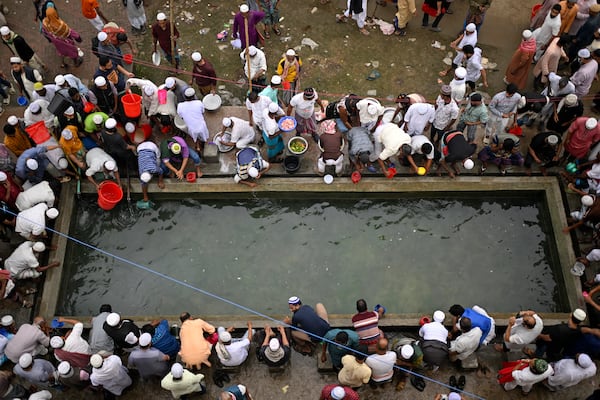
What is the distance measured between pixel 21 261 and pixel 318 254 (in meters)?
4.53

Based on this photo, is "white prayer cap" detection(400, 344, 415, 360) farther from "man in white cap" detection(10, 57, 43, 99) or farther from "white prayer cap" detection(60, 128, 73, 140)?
"man in white cap" detection(10, 57, 43, 99)

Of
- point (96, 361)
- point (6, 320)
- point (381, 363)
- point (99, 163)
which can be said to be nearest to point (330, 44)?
point (99, 163)

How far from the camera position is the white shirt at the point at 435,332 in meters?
6.50

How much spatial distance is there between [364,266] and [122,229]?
4.18 meters

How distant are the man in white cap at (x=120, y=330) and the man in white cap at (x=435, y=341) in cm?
381

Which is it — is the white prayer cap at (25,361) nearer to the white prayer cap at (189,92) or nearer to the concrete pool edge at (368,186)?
the concrete pool edge at (368,186)

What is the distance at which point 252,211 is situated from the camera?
337 inches

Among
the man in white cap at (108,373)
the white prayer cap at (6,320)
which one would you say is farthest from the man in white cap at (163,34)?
the man in white cap at (108,373)

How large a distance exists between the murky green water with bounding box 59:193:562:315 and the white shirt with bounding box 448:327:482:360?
3.87 feet

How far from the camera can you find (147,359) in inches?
250

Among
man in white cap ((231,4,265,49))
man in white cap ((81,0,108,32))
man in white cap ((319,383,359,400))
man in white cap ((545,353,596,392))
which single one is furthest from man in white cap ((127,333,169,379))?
man in white cap ((81,0,108,32))

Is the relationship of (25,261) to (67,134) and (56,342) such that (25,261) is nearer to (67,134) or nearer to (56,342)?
(56,342)

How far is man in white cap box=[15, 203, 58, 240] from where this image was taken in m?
7.43

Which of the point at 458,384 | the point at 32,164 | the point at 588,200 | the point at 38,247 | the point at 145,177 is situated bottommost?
the point at 458,384
